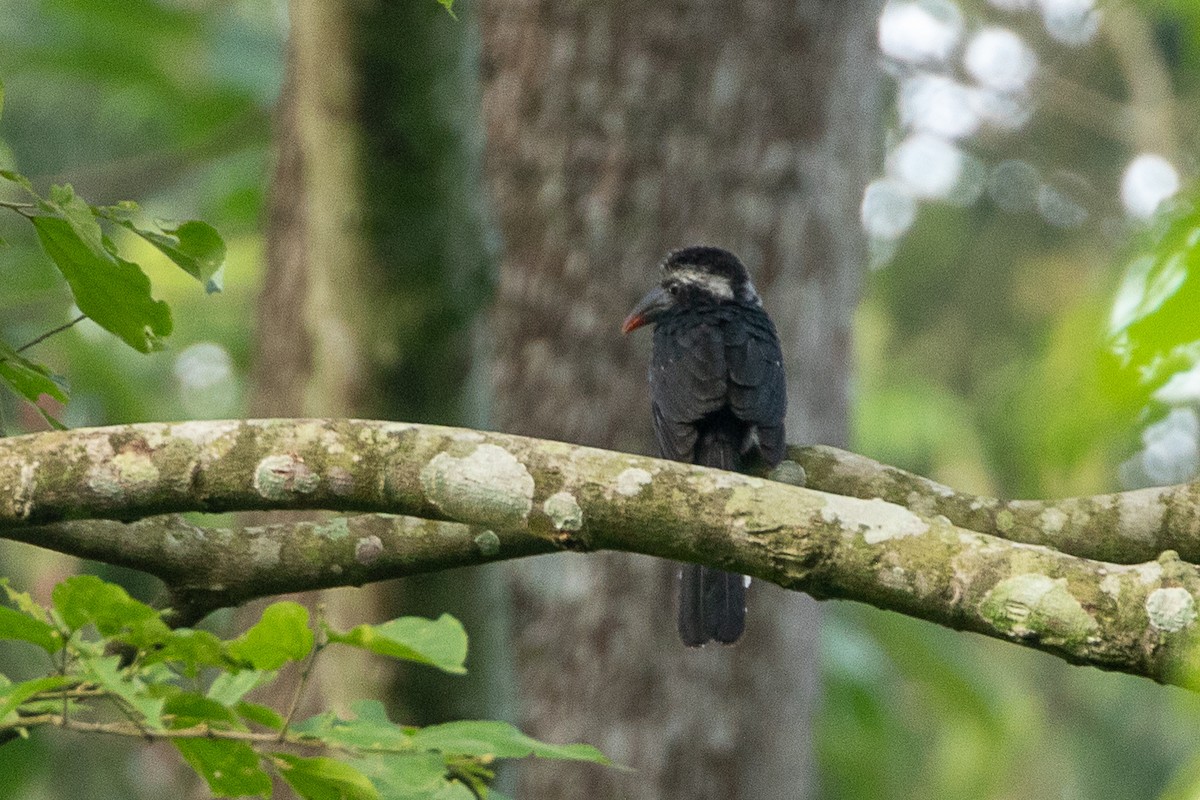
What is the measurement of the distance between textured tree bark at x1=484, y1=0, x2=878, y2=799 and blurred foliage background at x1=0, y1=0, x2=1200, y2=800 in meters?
0.67

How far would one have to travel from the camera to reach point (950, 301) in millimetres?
12797

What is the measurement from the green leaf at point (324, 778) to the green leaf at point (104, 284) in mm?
668

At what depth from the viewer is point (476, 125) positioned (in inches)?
123

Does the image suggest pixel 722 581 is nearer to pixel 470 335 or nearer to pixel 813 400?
pixel 470 335

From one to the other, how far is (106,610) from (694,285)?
10.8 ft

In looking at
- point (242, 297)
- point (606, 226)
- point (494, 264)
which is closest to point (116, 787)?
point (242, 297)

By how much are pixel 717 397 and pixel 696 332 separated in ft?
1.12

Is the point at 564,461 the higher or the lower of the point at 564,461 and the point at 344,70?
the lower

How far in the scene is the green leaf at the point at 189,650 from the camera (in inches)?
70.6

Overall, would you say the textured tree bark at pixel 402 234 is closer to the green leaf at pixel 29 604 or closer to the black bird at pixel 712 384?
the black bird at pixel 712 384

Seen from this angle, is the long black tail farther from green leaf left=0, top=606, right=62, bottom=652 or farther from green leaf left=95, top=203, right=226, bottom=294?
green leaf left=0, top=606, right=62, bottom=652

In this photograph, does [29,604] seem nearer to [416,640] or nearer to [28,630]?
[28,630]

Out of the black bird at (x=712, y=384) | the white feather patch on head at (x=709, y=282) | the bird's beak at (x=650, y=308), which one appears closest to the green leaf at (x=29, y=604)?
the black bird at (x=712, y=384)

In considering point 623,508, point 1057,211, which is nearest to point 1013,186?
point 1057,211
